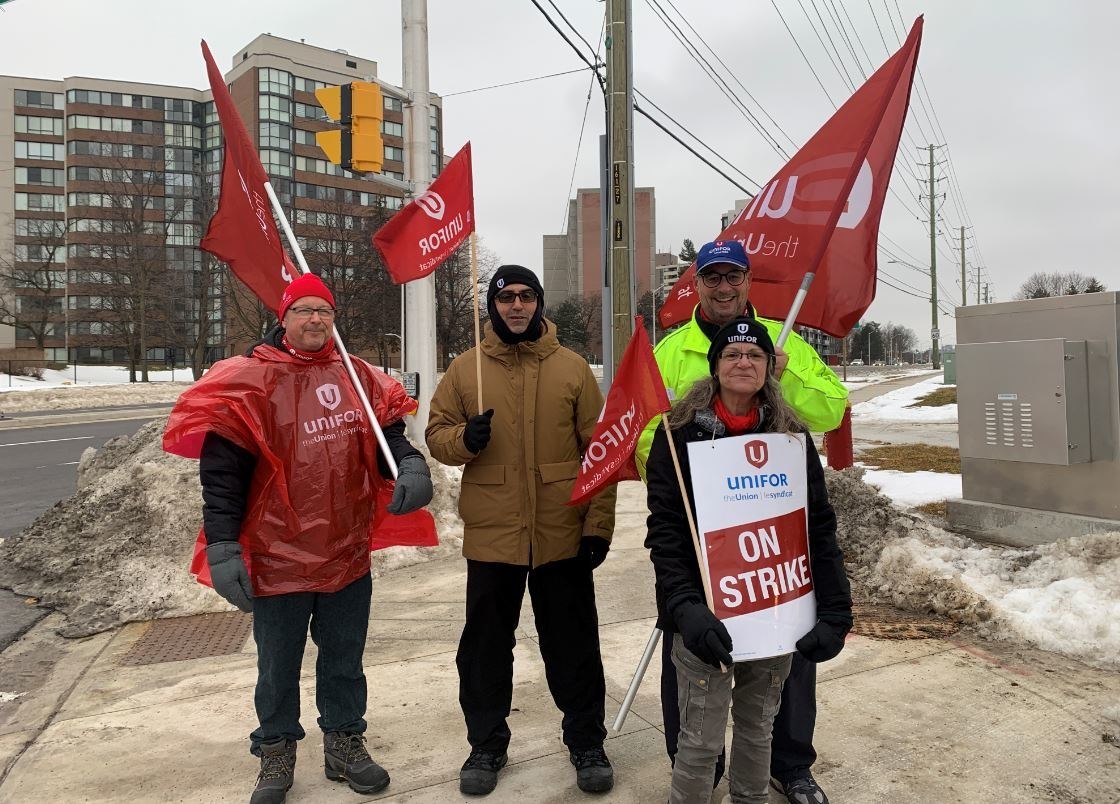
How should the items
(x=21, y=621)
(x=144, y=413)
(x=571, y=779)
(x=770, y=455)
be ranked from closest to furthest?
(x=770, y=455)
(x=571, y=779)
(x=21, y=621)
(x=144, y=413)

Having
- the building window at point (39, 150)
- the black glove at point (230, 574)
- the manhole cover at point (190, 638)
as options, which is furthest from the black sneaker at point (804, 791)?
the building window at point (39, 150)

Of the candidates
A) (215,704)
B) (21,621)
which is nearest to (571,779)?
(215,704)

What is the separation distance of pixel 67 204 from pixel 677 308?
3222 inches

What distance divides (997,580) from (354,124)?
623cm

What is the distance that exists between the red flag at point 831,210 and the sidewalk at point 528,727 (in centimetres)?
178

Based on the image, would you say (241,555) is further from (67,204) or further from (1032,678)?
(67,204)

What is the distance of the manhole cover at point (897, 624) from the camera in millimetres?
4391

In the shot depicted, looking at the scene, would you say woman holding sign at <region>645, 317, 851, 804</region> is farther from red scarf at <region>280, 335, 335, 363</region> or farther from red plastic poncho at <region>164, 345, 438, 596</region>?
red scarf at <region>280, 335, 335, 363</region>

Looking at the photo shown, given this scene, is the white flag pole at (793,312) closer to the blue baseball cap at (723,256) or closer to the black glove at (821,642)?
the blue baseball cap at (723,256)

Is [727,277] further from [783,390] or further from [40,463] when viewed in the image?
[40,463]

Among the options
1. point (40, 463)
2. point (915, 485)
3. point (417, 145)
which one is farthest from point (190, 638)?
point (40, 463)

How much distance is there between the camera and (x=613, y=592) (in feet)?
17.8

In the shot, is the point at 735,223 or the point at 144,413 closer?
the point at 735,223

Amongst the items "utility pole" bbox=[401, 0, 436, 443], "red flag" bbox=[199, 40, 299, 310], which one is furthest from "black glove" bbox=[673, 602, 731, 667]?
"utility pole" bbox=[401, 0, 436, 443]
